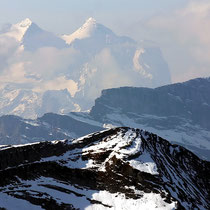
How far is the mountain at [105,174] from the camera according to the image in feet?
456

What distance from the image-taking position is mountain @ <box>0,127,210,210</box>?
139000 mm

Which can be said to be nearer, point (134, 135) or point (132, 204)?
point (132, 204)

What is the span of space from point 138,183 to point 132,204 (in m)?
13.2

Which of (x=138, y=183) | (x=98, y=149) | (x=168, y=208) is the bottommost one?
(x=168, y=208)

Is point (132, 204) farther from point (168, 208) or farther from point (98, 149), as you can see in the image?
point (98, 149)

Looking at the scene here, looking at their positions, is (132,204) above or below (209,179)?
below

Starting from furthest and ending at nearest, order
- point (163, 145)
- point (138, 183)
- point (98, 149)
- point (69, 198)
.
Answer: point (163, 145)
point (98, 149)
point (138, 183)
point (69, 198)

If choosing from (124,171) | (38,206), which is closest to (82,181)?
(124,171)

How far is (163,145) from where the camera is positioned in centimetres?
19162

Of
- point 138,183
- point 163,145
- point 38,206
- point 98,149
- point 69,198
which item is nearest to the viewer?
point 38,206

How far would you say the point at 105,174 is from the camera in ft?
517

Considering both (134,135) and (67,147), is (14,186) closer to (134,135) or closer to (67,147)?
(67,147)

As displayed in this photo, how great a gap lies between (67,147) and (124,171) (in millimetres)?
29201

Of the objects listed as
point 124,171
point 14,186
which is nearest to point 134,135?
point 124,171
